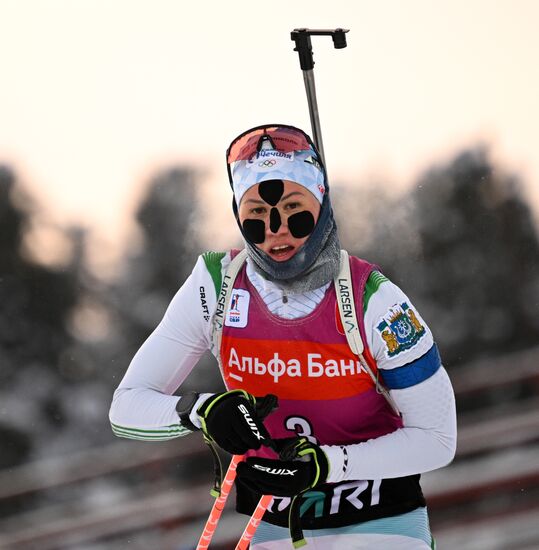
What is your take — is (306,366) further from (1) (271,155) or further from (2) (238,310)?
(1) (271,155)

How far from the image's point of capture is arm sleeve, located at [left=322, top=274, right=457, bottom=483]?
2.08 meters

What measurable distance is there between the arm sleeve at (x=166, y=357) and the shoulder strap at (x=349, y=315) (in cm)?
29

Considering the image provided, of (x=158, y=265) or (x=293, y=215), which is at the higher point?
(x=293, y=215)

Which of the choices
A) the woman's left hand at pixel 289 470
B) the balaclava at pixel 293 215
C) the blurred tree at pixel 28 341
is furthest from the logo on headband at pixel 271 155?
the blurred tree at pixel 28 341

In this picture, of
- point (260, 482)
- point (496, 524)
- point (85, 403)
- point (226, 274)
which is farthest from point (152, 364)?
point (85, 403)

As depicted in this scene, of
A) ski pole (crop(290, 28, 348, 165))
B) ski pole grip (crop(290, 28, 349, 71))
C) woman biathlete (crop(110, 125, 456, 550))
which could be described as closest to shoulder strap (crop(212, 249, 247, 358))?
woman biathlete (crop(110, 125, 456, 550))

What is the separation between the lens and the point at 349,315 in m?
2.10

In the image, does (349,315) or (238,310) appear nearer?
(349,315)

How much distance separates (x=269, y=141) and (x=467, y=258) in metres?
9.05

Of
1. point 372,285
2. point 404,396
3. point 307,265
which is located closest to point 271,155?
point 307,265

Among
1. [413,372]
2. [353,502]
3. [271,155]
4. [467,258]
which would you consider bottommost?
[467,258]

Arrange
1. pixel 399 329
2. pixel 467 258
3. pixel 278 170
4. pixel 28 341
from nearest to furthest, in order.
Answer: pixel 399 329, pixel 278 170, pixel 28 341, pixel 467 258

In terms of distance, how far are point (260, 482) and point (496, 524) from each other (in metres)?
4.47

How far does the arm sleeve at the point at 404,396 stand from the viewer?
6.83 ft
